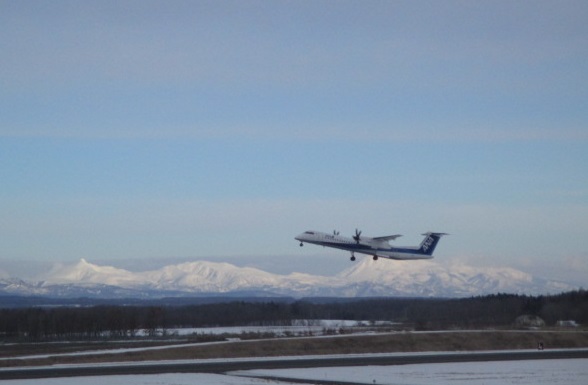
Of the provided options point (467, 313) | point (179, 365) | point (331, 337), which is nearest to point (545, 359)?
point (331, 337)

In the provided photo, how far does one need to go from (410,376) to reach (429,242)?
6452 centimetres

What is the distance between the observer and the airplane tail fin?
118 m

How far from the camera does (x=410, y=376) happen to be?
55.8m

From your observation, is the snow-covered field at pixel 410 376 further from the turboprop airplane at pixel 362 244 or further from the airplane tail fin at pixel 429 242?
the airplane tail fin at pixel 429 242

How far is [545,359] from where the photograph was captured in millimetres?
68125

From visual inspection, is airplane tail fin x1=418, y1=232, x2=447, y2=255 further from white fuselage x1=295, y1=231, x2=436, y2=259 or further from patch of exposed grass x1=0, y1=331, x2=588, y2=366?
patch of exposed grass x1=0, y1=331, x2=588, y2=366

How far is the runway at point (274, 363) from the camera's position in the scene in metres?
58.3

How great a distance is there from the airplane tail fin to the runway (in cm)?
3980

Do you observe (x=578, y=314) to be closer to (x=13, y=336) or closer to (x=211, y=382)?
(x=13, y=336)

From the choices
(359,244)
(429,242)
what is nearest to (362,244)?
(359,244)

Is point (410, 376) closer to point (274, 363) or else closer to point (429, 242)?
point (274, 363)

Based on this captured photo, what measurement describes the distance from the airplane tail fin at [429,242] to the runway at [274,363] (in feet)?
131

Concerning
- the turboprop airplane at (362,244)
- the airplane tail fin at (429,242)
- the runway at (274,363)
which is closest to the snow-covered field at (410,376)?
the runway at (274,363)

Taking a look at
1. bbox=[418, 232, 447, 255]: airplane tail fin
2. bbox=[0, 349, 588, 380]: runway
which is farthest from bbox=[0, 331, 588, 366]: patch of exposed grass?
bbox=[418, 232, 447, 255]: airplane tail fin
